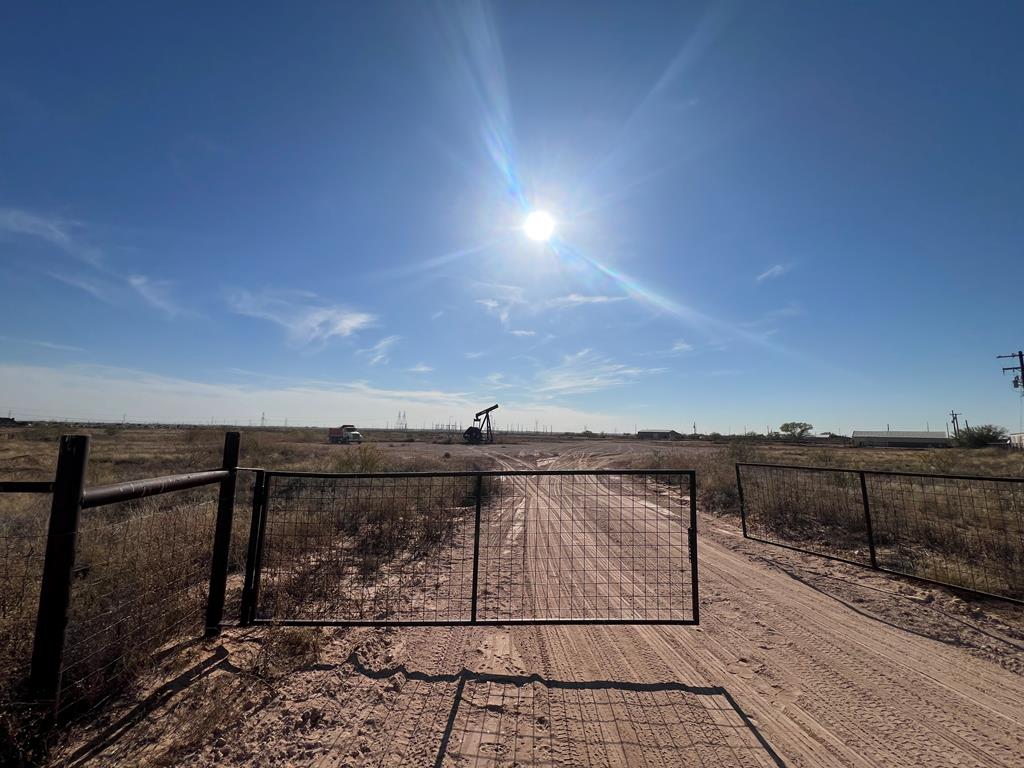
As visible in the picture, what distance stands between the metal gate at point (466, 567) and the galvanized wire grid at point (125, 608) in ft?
2.30

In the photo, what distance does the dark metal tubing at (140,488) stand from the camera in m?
3.29

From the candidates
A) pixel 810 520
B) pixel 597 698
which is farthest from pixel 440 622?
pixel 810 520

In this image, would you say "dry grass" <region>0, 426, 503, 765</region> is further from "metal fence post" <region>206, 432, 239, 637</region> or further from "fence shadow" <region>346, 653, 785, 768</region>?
"fence shadow" <region>346, 653, 785, 768</region>

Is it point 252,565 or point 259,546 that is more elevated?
point 259,546

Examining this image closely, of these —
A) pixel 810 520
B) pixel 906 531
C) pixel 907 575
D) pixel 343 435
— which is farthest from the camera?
pixel 343 435

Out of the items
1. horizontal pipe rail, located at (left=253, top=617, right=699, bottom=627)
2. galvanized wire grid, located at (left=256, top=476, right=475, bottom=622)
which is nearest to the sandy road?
horizontal pipe rail, located at (left=253, top=617, right=699, bottom=627)

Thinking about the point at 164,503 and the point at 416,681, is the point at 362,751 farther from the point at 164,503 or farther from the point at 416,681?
the point at 164,503

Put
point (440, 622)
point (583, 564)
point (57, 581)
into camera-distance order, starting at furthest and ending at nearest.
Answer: point (583, 564)
point (440, 622)
point (57, 581)

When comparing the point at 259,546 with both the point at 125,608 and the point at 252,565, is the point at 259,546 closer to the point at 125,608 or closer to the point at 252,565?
the point at 252,565

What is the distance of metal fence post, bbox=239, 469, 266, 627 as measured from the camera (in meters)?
4.73

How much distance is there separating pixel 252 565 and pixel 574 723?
360 cm

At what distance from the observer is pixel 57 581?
305 centimetres

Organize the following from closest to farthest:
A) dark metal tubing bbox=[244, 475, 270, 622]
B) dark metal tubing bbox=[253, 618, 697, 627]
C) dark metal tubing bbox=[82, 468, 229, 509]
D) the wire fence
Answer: dark metal tubing bbox=[82, 468, 229, 509]
dark metal tubing bbox=[253, 618, 697, 627]
dark metal tubing bbox=[244, 475, 270, 622]
the wire fence

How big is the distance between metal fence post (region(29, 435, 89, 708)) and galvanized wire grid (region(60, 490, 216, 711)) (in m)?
0.30
